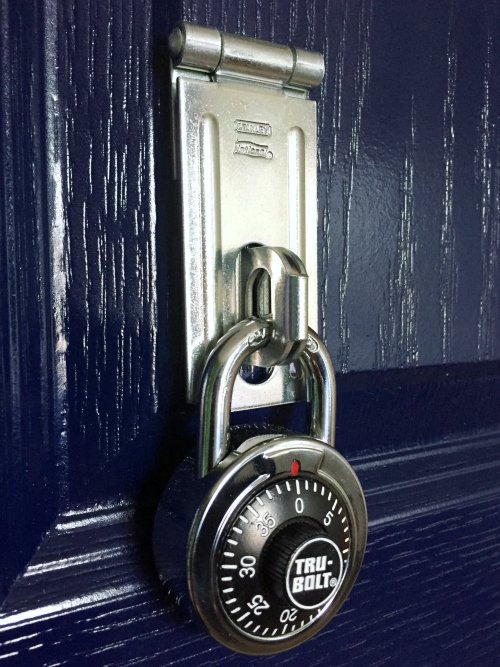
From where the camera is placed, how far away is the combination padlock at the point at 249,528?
0.38 m

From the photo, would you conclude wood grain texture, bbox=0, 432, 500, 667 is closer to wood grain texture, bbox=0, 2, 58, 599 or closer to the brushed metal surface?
wood grain texture, bbox=0, 2, 58, 599

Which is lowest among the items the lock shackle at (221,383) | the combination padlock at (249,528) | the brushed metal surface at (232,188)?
the combination padlock at (249,528)

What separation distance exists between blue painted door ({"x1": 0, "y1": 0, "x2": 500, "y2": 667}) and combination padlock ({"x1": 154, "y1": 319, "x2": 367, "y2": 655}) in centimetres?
6

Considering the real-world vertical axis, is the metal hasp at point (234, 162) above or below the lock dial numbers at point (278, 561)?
above

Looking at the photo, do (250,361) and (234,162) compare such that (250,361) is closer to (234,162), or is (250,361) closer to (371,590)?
(234,162)

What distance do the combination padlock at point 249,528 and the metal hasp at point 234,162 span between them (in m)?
0.04

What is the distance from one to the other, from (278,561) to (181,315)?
18cm

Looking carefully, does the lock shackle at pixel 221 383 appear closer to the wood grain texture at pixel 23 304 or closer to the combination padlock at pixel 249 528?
the combination padlock at pixel 249 528

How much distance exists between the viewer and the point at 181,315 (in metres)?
0.42

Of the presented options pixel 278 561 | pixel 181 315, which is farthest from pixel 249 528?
pixel 181 315

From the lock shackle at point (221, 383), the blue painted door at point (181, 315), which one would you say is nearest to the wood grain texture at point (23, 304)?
the blue painted door at point (181, 315)

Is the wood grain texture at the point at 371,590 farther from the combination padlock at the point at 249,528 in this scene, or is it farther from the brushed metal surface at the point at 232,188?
the brushed metal surface at the point at 232,188

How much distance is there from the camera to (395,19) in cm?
52

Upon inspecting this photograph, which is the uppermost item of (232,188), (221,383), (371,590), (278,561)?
(232,188)
